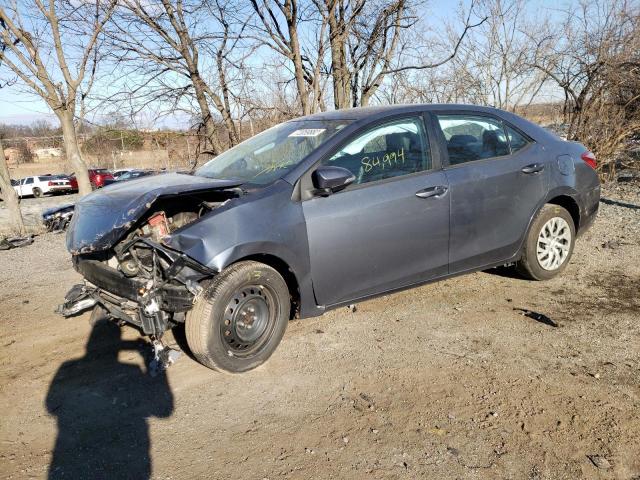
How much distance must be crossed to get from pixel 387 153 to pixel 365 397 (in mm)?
1881

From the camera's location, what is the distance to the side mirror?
332 centimetres

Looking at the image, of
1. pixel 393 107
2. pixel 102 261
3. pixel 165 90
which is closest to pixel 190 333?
pixel 102 261

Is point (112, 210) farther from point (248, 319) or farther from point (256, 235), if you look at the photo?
point (248, 319)

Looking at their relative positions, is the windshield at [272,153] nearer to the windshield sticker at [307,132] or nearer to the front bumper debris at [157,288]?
the windshield sticker at [307,132]

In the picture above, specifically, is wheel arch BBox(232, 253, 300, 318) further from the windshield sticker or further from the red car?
the red car

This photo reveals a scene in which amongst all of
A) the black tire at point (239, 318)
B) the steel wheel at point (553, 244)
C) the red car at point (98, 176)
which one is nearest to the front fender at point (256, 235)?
the black tire at point (239, 318)

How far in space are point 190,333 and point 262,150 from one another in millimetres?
1746

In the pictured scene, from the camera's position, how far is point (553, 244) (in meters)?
4.72

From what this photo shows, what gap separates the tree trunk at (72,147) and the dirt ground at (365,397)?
17.7 ft

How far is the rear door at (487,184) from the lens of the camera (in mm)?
4016

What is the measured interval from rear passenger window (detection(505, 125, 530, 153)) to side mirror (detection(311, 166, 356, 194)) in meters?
1.87

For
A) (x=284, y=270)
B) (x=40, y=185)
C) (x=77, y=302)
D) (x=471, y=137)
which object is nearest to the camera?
(x=284, y=270)

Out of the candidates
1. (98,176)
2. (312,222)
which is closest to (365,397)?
(312,222)

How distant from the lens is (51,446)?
2.66 meters
